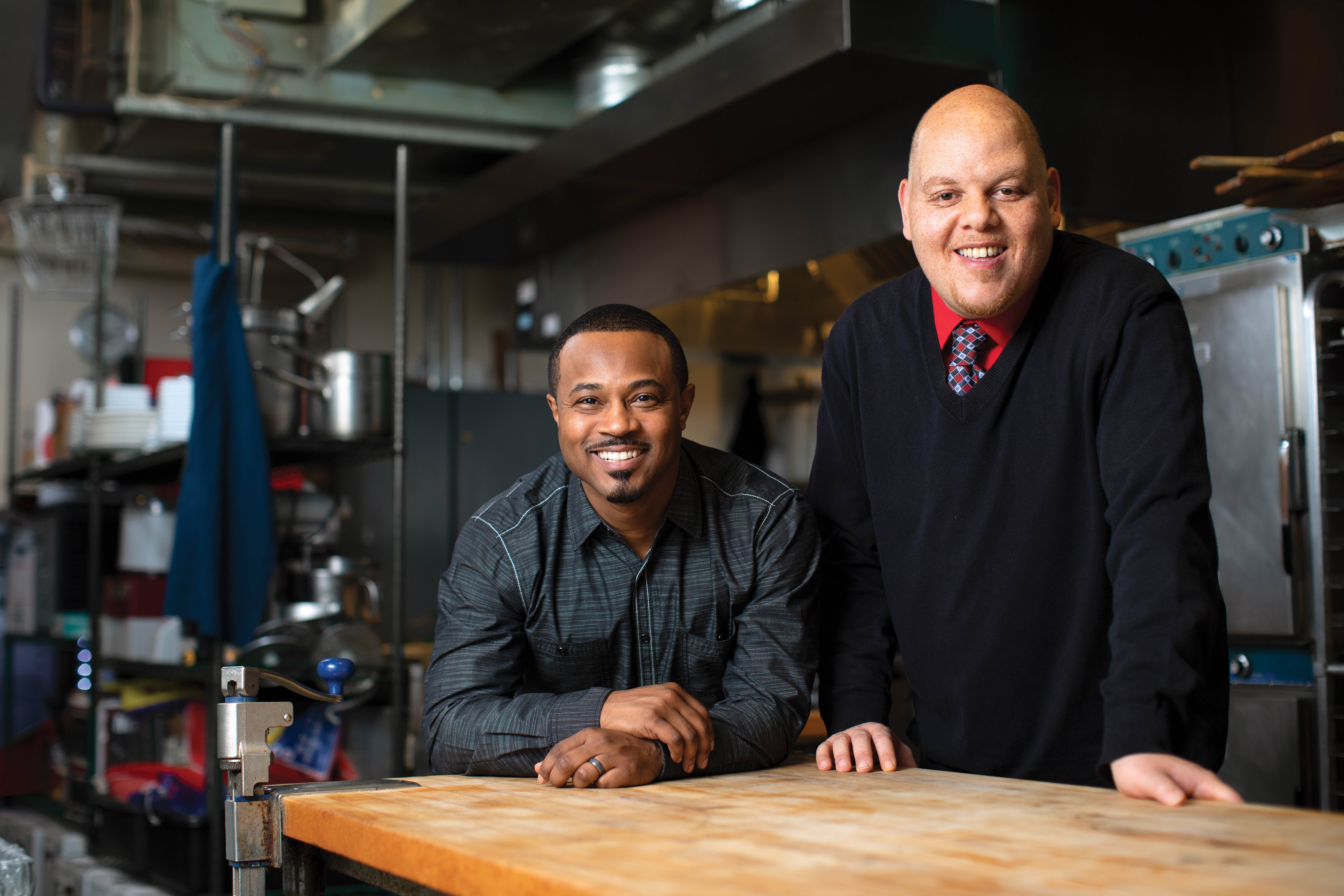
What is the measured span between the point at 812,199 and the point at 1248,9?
1.27 meters

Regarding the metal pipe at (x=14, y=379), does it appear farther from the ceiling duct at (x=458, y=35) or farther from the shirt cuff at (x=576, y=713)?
the shirt cuff at (x=576, y=713)

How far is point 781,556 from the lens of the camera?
1666mm

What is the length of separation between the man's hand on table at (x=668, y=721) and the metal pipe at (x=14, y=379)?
5.03m

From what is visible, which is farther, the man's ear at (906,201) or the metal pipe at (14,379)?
the metal pipe at (14,379)

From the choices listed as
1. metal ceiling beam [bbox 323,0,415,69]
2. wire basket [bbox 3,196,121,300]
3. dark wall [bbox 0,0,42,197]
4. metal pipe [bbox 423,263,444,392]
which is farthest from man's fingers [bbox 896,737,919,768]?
metal pipe [bbox 423,263,444,392]

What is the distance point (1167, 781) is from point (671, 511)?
0.73 m

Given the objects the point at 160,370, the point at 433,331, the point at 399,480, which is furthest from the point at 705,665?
the point at 433,331

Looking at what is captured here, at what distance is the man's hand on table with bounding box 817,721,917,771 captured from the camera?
1.50 metres

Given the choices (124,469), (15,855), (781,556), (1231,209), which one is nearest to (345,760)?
(124,469)

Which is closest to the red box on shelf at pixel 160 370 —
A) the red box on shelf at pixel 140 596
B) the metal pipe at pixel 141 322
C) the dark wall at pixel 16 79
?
the metal pipe at pixel 141 322

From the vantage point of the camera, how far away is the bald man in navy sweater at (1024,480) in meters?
1.32

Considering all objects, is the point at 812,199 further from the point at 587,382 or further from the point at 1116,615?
the point at 1116,615

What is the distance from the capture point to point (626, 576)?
1664 millimetres

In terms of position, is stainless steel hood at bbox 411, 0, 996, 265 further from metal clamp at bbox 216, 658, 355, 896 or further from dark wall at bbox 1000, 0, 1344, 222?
metal clamp at bbox 216, 658, 355, 896
